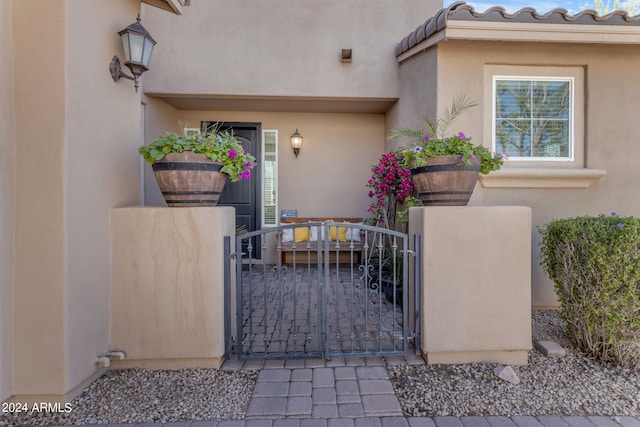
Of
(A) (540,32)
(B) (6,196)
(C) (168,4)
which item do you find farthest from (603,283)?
(C) (168,4)

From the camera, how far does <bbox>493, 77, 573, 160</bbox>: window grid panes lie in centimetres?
404

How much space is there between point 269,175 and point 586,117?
15.1ft

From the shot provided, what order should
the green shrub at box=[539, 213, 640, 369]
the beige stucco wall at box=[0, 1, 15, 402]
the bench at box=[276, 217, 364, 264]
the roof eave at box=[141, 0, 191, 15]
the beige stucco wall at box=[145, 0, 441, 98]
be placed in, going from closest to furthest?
the beige stucco wall at box=[0, 1, 15, 402], the green shrub at box=[539, 213, 640, 369], the roof eave at box=[141, 0, 191, 15], the beige stucco wall at box=[145, 0, 441, 98], the bench at box=[276, 217, 364, 264]

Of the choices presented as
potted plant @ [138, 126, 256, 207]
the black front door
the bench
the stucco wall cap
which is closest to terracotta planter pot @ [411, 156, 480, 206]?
potted plant @ [138, 126, 256, 207]

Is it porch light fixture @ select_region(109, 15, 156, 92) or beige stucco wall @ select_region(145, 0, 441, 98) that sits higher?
beige stucco wall @ select_region(145, 0, 441, 98)

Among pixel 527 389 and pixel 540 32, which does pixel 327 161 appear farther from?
pixel 527 389

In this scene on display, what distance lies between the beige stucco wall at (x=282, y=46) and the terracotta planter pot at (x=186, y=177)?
2.70 m

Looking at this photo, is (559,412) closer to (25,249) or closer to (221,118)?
(25,249)

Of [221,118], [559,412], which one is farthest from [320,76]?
[559,412]

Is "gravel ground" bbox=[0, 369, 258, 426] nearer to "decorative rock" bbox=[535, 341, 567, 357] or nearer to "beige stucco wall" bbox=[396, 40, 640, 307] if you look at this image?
"decorative rock" bbox=[535, 341, 567, 357]

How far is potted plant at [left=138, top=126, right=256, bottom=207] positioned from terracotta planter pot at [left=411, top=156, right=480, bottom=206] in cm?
153

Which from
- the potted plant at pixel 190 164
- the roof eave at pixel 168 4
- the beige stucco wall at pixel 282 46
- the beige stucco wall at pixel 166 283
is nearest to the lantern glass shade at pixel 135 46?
the roof eave at pixel 168 4

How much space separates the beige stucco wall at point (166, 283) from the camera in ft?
8.23

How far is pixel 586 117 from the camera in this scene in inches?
157
